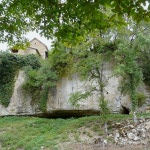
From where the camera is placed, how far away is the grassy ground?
13.4 metres

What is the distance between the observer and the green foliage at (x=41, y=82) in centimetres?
1903

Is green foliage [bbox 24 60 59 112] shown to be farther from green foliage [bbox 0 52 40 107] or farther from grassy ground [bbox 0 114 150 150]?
grassy ground [bbox 0 114 150 150]

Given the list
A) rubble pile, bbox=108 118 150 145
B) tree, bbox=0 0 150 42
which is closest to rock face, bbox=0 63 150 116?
rubble pile, bbox=108 118 150 145

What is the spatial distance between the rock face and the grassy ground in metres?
1.74

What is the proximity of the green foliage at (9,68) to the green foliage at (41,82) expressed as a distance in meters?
1.02

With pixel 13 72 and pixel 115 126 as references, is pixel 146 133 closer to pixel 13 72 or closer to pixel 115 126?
pixel 115 126

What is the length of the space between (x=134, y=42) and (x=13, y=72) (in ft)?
31.6

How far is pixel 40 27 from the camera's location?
3.79m

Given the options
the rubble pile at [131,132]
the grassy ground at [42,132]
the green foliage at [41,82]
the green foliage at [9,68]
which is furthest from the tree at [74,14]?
the green foliage at [9,68]

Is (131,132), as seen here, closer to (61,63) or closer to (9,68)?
(61,63)

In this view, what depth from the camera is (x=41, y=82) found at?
19344 millimetres

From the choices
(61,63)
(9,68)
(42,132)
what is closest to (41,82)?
(61,63)

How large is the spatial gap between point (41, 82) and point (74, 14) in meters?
16.1

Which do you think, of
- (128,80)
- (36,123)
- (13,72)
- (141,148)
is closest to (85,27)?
(141,148)
